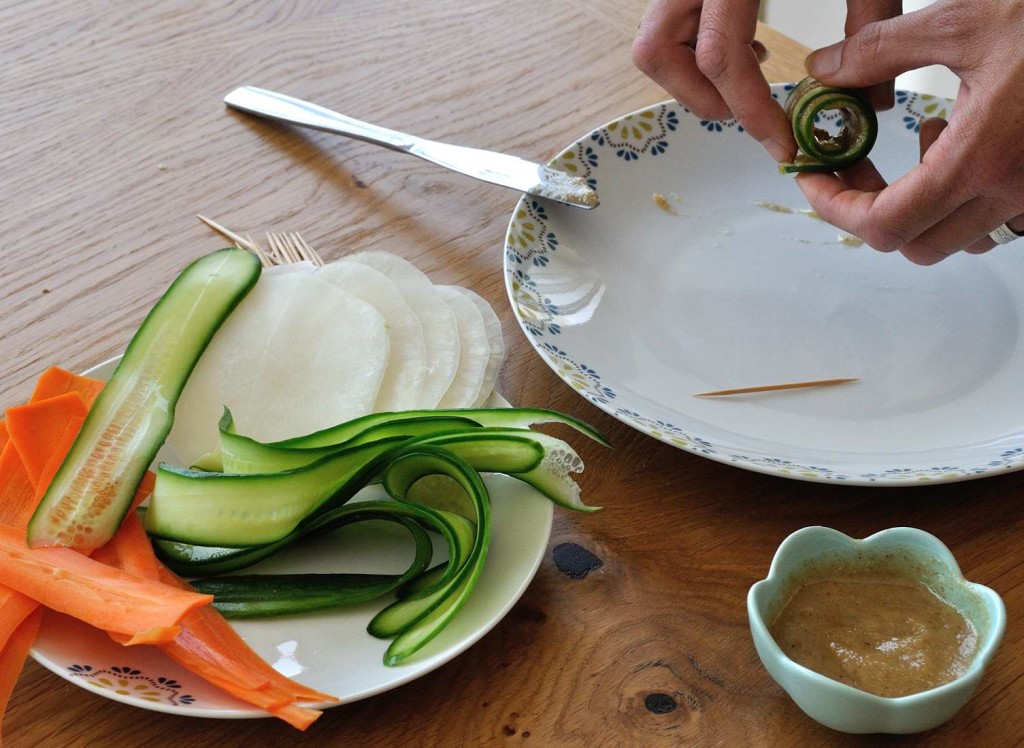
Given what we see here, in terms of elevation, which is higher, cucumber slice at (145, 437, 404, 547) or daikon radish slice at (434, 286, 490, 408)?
cucumber slice at (145, 437, 404, 547)

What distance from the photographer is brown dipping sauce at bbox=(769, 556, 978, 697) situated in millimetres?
703

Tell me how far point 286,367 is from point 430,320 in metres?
0.16

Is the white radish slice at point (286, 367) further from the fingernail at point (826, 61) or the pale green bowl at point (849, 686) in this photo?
the fingernail at point (826, 61)

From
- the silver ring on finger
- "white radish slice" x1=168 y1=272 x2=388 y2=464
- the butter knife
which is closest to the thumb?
the silver ring on finger

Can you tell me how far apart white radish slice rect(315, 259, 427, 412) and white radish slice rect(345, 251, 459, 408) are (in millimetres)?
11

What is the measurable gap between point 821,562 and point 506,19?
1.31 metres

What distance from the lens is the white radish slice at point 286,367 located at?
930 mm

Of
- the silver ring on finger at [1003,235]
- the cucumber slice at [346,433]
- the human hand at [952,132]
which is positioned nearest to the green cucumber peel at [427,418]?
the cucumber slice at [346,433]

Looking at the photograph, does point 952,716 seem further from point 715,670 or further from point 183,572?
point 183,572

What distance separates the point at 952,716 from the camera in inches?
28.7

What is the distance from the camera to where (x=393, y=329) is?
1.00 metres

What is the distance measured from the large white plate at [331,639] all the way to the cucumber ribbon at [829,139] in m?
0.54

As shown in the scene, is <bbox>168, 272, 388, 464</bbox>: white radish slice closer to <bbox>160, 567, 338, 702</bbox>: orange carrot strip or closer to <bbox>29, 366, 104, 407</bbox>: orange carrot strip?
<bbox>29, 366, 104, 407</bbox>: orange carrot strip

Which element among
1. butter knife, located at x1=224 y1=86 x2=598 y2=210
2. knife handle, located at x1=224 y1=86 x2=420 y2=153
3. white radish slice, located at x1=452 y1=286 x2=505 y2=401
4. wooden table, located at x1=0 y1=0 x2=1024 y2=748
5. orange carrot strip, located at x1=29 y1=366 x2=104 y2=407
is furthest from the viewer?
knife handle, located at x1=224 y1=86 x2=420 y2=153
